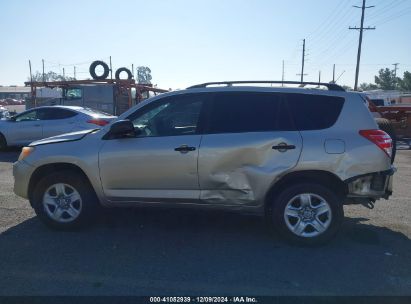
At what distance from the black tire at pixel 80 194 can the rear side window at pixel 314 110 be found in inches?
105

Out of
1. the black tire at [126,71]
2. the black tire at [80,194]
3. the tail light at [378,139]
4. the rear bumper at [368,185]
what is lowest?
the black tire at [80,194]

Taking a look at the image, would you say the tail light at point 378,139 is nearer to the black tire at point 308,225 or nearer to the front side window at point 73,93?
the black tire at point 308,225

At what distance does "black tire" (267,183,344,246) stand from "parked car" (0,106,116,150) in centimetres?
819

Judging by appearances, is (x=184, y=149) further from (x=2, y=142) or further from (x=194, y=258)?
(x=2, y=142)

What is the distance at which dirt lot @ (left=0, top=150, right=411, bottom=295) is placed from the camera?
12.6 feet

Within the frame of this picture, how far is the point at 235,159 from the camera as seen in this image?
15.9 feet

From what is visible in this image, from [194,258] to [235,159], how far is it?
3.90ft

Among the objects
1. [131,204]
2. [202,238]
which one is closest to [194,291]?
[202,238]

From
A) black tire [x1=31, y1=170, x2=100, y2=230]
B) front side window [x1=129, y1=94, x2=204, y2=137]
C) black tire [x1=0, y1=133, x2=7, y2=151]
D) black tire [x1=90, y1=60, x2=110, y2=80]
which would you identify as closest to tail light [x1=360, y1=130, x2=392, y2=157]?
front side window [x1=129, y1=94, x2=204, y2=137]

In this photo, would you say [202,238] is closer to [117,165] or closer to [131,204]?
[131,204]

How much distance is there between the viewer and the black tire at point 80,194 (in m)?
5.24

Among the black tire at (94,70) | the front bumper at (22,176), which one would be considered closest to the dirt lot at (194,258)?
the front bumper at (22,176)

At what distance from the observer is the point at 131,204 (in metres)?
5.18

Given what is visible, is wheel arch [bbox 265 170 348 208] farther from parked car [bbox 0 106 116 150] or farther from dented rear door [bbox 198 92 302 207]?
parked car [bbox 0 106 116 150]
